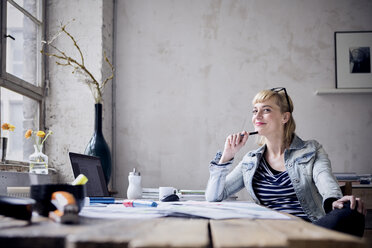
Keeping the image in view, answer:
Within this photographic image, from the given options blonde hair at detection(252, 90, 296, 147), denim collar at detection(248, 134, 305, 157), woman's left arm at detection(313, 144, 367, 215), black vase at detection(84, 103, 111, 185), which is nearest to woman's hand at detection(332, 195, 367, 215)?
woman's left arm at detection(313, 144, 367, 215)

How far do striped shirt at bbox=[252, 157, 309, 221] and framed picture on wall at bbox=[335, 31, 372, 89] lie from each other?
155 centimetres

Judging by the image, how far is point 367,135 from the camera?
11.4ft

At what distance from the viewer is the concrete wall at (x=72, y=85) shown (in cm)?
329

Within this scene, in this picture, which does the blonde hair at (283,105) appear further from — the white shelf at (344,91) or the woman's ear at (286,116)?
the white shelf at (344,91)

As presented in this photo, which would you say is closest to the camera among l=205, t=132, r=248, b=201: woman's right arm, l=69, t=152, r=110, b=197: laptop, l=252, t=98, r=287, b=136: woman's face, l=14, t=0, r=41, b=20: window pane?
l=69, t=152, r=110, b=197: laptop

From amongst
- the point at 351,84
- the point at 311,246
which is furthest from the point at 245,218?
the point at 351,84

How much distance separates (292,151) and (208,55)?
1.54m

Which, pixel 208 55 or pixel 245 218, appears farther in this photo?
pixel 208 55

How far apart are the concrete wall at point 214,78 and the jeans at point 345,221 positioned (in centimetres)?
206

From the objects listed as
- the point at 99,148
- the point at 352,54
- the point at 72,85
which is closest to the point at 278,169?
the point at 99,148

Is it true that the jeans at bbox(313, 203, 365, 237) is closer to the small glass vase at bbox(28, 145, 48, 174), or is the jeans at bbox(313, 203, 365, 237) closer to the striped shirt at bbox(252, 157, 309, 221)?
the striped shirt at bbox(252, 157, 309, 221)

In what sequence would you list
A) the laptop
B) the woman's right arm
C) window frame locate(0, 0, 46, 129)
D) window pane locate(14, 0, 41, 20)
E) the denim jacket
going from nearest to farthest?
the laptop, the denim jacket, the woman's right arm, window frame locate(0, 0, 46, 129), window pane locate(14, 0, 41, 20)

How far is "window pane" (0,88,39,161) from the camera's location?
284cm

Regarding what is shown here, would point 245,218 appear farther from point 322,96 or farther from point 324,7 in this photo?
point 324,7
